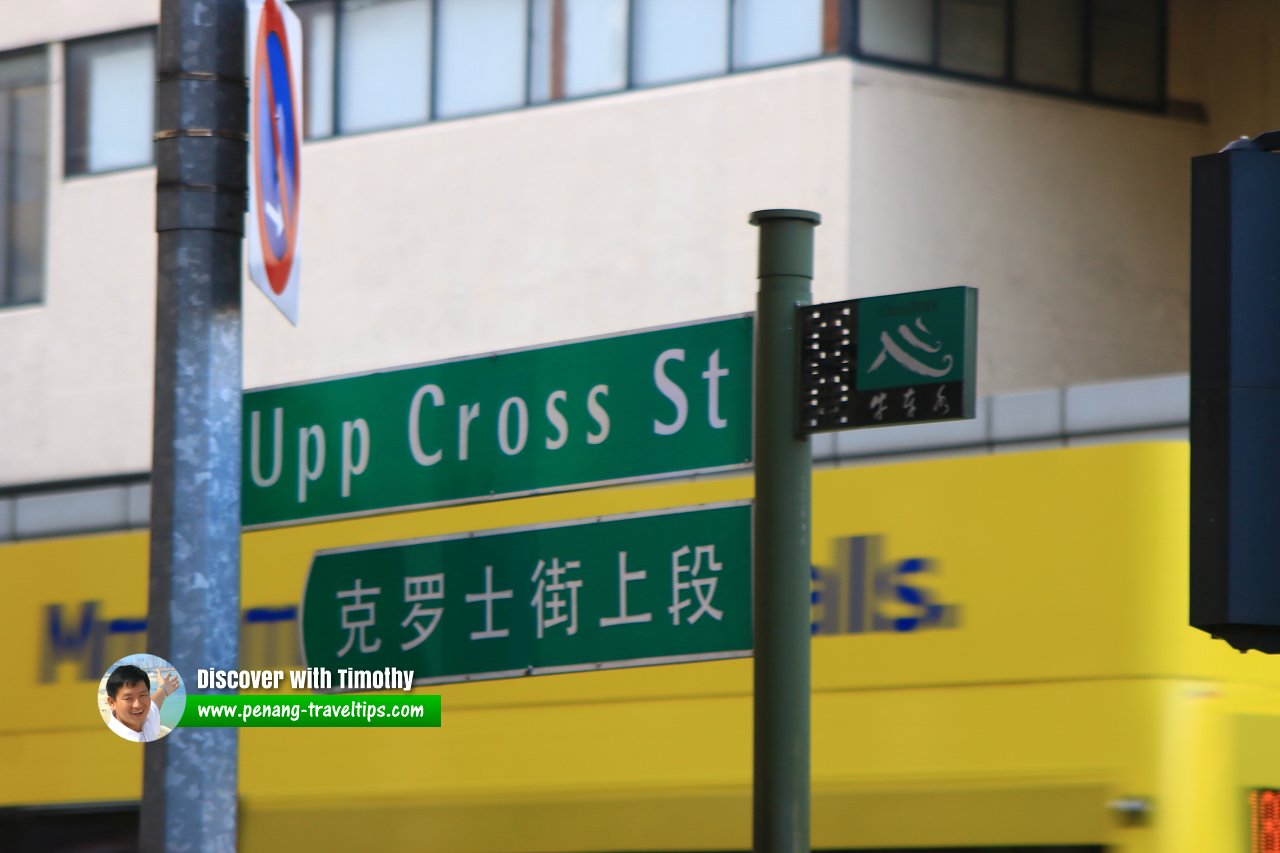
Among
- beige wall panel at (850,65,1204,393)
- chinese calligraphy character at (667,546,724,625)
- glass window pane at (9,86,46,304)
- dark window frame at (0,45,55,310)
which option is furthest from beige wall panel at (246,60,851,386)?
chinese calligraphy character at (667,546,724,625)

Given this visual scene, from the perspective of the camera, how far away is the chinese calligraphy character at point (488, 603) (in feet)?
16.6

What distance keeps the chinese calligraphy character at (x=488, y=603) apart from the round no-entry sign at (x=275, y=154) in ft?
2.83

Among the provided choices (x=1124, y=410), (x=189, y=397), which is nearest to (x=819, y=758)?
(x=189, y=397)

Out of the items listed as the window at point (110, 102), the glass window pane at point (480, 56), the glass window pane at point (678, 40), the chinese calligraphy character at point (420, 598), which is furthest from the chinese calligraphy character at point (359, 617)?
the window at point (110, 102)

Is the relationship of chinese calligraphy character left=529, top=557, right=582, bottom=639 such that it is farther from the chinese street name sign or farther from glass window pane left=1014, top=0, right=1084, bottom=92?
glass window pane left=1014, top=0, right=1084, bottom=92

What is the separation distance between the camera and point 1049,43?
16172mm

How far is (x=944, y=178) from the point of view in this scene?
1551 centimetres

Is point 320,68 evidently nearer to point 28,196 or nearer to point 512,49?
point 512,49

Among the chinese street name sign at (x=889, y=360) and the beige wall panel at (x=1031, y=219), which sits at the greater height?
the beige wall panel at (x=1031, y=219)

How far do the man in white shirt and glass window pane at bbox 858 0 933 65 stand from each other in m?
11.2

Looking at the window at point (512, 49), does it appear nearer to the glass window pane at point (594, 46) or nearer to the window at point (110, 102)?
the glass window pane at point (594, 46)

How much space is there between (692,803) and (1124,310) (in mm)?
10162

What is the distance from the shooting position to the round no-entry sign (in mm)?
4574

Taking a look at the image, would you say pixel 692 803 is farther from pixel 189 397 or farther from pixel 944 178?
pixel 944 178
